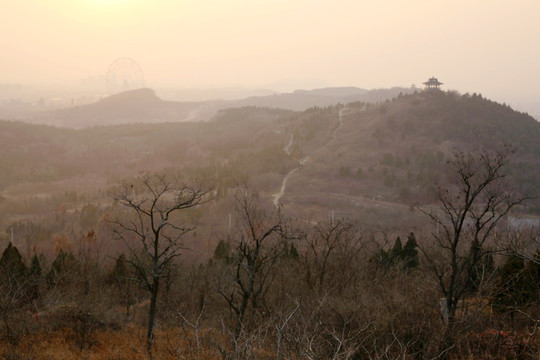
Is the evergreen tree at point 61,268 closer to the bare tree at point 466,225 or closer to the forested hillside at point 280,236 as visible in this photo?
the forested hillside at point 280,236

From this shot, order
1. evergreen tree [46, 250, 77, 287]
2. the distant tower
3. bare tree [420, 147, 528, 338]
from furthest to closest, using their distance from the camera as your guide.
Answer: the distant tower < evergreen tree [46, 250, 77, 287] < bare tree [420, 147, 528, 338]

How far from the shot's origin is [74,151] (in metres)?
115

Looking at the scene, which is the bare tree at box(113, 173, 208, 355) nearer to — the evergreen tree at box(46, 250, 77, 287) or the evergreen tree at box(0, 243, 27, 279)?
the evergreen tree at box(46, 250, 77, 287)

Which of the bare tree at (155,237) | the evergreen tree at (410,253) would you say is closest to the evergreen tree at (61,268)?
the bare tree at (155,237)

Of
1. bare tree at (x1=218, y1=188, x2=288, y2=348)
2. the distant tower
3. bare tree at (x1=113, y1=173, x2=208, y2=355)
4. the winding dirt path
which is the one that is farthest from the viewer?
the distant tower

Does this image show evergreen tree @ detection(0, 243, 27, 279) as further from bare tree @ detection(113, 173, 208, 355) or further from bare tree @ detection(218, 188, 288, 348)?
bare tree @ detection(218, 188, 288, 348)

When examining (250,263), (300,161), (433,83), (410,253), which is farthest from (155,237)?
(433,83)

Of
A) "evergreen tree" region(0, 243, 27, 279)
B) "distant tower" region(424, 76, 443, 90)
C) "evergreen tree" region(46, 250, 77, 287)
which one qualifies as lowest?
"evergreen tree" region(46, 250, 77, 287)

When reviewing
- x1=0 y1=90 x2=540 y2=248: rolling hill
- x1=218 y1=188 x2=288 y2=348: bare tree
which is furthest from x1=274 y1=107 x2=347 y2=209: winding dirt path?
x1=218 y1=188 x2=288 y2=348: bare tree

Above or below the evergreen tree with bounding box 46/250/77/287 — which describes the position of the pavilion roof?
above

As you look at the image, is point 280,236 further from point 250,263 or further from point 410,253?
point 250,263

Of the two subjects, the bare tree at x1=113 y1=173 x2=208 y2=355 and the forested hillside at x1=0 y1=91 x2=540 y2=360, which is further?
the forested hillside at x1=0 y1=91 x2=540 y2=360

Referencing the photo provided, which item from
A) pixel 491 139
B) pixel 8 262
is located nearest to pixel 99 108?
pixel 491 139

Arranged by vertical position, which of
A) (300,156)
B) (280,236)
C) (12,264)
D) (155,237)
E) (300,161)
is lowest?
(12,264)
